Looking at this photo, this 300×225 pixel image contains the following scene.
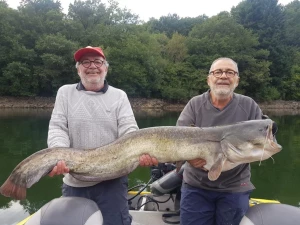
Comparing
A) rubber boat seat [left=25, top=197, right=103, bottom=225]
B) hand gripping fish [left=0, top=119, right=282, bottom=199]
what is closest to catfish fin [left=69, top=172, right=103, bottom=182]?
hand gripping fish [left=0, top=119, right=282, bottom=199]

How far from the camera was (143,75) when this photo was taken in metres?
42.8

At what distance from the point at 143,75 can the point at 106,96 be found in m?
39.3

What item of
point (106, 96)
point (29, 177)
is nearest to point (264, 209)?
point (106, 96)

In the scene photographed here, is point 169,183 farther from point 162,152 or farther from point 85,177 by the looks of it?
point 85,177

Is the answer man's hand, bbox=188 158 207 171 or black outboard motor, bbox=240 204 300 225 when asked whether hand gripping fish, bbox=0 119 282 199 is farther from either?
black outboard motor, bbox=240 204 300 225

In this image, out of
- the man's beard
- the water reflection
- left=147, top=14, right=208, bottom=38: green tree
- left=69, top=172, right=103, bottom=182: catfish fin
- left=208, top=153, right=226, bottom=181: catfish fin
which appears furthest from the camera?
left=147, top=14, right=208, bottom=38: green tree

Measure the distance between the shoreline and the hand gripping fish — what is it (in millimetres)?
36353

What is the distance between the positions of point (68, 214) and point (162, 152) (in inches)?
45.1

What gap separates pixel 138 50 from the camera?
43062 mm

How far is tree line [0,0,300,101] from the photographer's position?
38.6 metres

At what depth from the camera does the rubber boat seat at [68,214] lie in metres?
3.08

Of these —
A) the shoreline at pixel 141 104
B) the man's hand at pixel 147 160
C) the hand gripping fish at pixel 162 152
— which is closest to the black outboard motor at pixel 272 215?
the hand gripping fish at pixel 162 152

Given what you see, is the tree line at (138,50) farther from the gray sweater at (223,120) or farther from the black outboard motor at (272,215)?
the black outboard motor at (272,215)

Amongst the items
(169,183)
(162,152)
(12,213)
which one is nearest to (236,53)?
(12,213)
